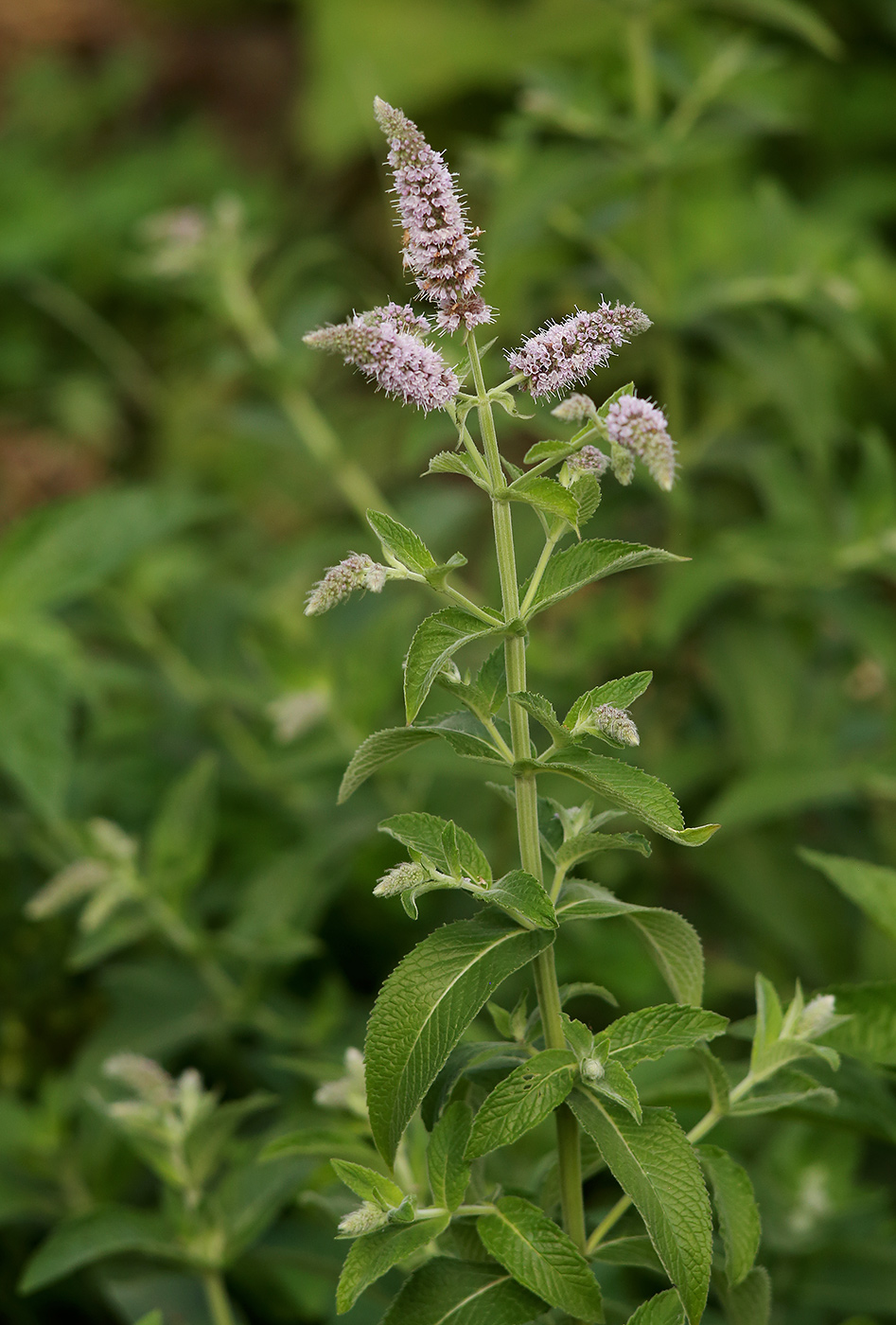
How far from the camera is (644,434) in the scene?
712 millimetres

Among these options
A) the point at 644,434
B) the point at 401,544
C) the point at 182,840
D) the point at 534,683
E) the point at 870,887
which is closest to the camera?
the point at 644,434

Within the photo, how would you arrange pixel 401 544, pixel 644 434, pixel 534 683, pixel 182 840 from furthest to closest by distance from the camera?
1. pixel 534 683
2. pixel 182 840
3. pixel 401 544
4. pixel 644 434

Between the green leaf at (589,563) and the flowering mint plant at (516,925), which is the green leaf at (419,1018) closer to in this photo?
the flowering mint plant at (516,925)

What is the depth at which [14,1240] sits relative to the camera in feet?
5.42

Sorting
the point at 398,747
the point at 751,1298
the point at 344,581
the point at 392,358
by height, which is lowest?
the point at 751,1298

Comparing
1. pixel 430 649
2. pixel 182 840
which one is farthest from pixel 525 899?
pixel 182 840

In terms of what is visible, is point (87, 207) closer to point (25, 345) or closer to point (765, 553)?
point (25, 345)

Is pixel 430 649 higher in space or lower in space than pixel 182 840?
higher

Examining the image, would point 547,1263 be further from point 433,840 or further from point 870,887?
point 870,887

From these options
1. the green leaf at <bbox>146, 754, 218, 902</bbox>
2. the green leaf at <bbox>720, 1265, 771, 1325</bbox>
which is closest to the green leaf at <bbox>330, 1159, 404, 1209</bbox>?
the green leaf at <bbox>720, 1265, 771, 1325</bbox>

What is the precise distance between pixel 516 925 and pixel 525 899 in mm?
61

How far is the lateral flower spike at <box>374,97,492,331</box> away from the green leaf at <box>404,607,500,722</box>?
19 cm

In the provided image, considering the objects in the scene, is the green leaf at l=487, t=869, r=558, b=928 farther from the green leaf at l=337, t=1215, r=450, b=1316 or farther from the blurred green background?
the blurred green background

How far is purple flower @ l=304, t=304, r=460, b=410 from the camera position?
0.73 metres
